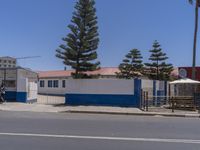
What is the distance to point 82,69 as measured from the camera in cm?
3731

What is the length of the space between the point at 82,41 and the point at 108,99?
6841mm

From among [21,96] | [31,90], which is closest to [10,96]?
[21,96]

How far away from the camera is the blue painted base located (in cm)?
3080

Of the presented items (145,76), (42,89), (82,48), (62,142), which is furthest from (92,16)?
(42,89)

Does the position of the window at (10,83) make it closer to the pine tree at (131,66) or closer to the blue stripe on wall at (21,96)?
the blue stripe on wall at (21,96)

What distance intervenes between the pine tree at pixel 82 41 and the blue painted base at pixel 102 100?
5051mm

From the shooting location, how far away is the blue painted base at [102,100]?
101 feet

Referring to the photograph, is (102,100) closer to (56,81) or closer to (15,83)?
(15,83)

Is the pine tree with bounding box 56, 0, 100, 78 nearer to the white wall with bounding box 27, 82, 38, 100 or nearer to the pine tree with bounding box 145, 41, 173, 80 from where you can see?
the white wall with bounding box 27, 82, 38, 100

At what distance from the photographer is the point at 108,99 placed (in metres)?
31.3

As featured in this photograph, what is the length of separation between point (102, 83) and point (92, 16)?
7.71m

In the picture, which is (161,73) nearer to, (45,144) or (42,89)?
(42,89)

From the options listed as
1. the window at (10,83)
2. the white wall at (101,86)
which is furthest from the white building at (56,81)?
the white wall at (101,86)

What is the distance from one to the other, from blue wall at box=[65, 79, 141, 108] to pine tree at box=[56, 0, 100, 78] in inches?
200
